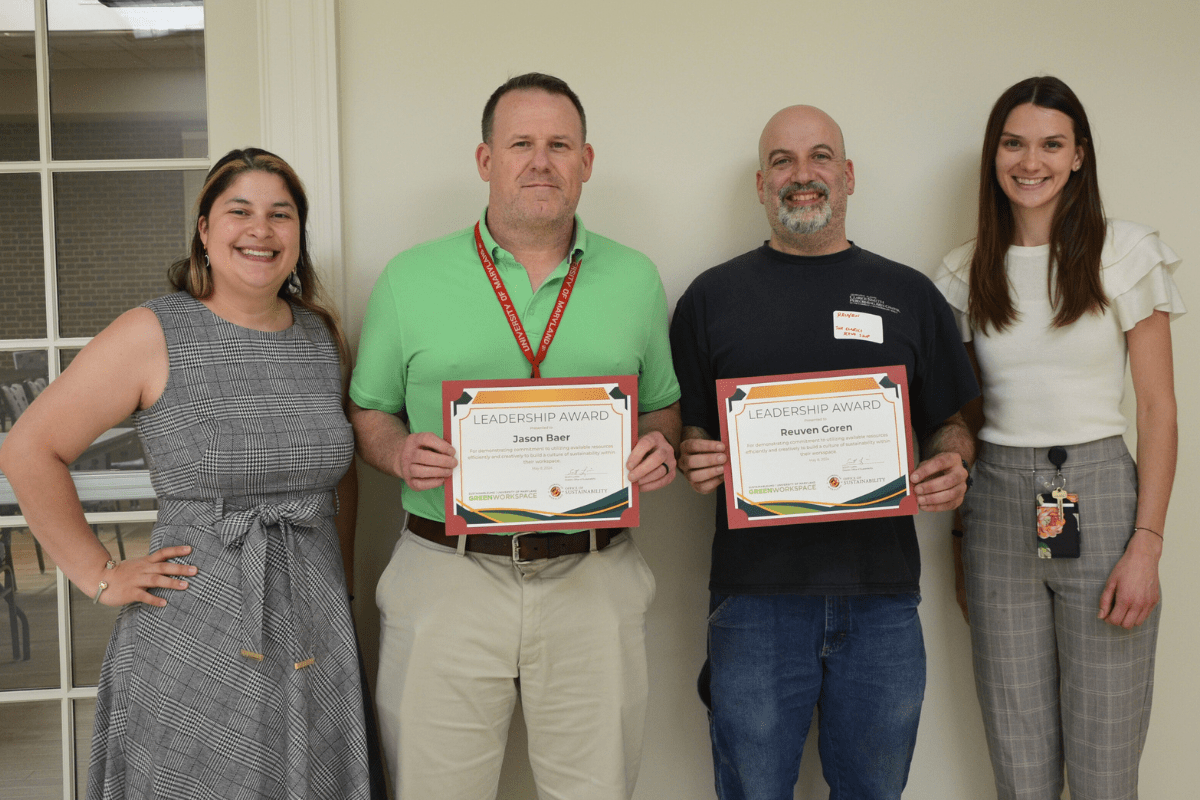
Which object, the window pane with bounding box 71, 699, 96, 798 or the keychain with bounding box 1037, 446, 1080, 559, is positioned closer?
the keychain with bounding box 1037, 446, 1080, 559

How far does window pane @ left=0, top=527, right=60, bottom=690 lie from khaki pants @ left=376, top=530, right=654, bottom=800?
3.61ft

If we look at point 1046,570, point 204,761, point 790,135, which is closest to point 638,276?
point 790,135

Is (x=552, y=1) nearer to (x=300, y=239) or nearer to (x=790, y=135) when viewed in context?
(x=790, y=135)

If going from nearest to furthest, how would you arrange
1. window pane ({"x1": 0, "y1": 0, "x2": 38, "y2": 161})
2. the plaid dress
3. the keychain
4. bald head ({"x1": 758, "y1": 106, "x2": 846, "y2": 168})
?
the plaid dress → the keychain → bald head ({"x1": 758, "y1": 106, "x2": 846, "y2": 168}) → window pane ({"x1": 0, "y1": 0, "x2": 38, "y2": 161})

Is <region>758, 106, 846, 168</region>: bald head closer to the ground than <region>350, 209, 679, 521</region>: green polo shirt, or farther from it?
farther from it

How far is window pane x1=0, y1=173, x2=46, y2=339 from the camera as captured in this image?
2.12 metres

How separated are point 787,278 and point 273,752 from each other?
1.56m

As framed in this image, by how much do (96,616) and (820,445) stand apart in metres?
2.00

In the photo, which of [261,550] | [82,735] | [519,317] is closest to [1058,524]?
[519,317]

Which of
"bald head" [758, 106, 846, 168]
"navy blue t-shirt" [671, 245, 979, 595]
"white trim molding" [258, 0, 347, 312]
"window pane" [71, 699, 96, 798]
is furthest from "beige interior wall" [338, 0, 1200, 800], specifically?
"window pane" [71, 699, 96, 798]

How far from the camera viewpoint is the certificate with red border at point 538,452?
1515 millimetres

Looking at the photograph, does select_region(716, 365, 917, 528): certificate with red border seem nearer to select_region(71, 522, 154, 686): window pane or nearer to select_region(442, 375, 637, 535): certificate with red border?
select_region(442, 375, 637, 535): certificate with red border

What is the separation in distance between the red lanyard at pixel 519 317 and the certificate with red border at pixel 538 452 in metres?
0.18

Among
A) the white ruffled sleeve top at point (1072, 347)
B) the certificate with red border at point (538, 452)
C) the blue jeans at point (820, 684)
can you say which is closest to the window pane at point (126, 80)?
the certificate with red border at point (538, 452)
